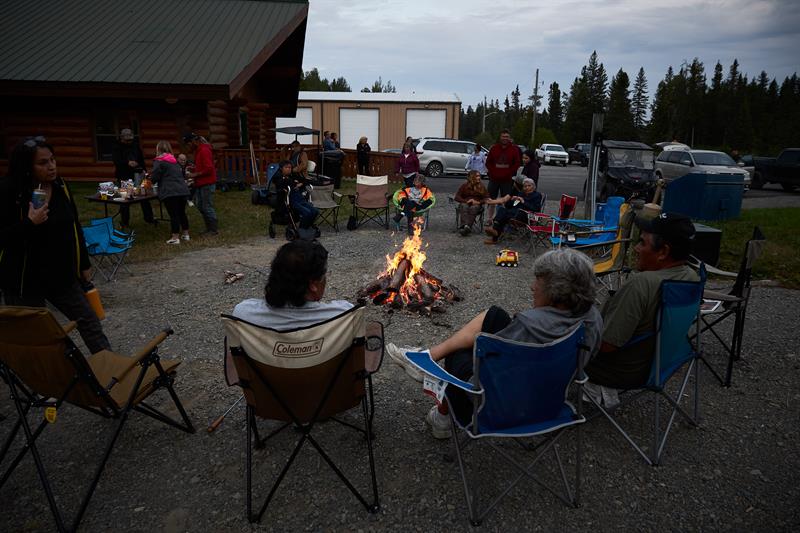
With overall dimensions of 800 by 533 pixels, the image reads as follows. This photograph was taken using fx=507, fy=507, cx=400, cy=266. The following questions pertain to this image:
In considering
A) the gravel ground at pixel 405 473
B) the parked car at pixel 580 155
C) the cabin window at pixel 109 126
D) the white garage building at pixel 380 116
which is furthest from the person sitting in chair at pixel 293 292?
the parked car at pixel 580 155

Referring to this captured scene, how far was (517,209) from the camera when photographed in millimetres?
8336

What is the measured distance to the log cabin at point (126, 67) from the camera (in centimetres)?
1219

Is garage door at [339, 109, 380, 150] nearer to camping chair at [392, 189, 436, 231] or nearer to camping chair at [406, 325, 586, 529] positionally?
camping chair at [392, 189, 436, 231]

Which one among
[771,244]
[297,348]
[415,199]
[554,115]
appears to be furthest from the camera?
[554,115]

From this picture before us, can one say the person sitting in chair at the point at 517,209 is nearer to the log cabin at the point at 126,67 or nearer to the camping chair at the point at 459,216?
the camping chair at the point at 459,216

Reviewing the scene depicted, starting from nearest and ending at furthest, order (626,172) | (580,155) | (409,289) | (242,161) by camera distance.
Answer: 1. (409,289)
2. (626,172)
3. (242,161)
4. (580,155)

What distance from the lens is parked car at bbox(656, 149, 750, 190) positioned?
54.3 feet

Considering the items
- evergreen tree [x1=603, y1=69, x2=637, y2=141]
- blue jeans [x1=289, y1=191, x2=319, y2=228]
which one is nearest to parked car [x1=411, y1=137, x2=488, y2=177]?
blue jeans [x1=289, y1=191, x2=319, y2=228]

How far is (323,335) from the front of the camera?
7.58 ft

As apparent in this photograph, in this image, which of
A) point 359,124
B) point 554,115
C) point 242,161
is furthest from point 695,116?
point 242,161

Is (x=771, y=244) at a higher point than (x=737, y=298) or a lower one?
lower

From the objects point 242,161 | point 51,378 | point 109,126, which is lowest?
point 51,378

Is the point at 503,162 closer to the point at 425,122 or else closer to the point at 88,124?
the point at 88,124

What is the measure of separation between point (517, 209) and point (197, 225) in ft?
19.5
